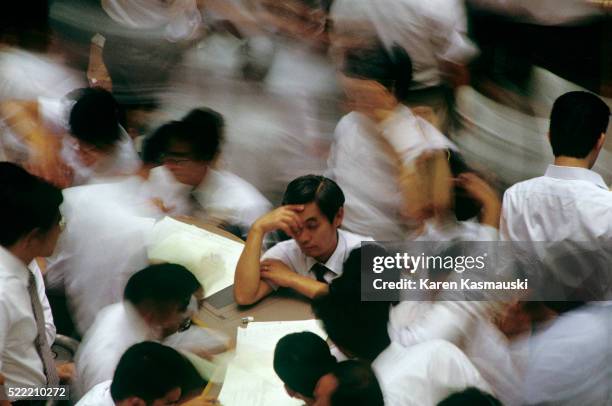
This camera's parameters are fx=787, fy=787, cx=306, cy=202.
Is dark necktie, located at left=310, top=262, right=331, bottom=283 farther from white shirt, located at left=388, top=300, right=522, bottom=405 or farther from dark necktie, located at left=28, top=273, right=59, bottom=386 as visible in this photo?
dark necktie, located at left=28, top=273, right=59, bottom=386

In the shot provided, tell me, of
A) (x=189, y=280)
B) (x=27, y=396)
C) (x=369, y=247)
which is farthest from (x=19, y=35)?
(x=369, y=247)

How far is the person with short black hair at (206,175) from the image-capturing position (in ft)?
8.05

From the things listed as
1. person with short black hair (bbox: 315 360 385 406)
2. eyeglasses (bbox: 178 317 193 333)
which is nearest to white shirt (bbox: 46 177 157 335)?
eyeglasses (bbox: 178 317 193 333)

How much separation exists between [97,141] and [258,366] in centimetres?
87

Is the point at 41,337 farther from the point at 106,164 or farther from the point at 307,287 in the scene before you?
the point at 307,287

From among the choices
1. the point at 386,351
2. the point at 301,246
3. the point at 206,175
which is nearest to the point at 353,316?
the point at 386,351

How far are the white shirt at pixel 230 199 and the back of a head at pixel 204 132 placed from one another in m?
0.06

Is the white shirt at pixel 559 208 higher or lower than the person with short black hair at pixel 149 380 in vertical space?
higher

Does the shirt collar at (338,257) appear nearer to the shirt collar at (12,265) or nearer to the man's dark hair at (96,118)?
the man's dark hair at (96,118)

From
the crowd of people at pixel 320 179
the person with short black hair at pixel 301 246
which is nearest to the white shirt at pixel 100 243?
the crowd of people at pixel 320 179

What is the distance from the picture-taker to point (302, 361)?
2.41 meters

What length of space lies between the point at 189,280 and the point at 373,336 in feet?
1.96

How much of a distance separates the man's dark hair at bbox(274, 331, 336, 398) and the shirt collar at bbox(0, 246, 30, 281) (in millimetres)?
799

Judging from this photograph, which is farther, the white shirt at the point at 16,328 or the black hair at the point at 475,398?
the black hair at the point at 475,398
